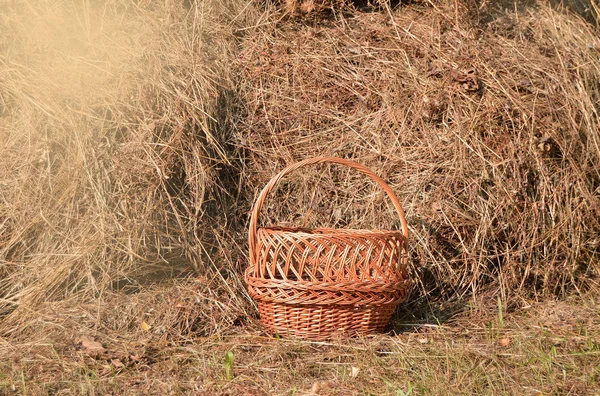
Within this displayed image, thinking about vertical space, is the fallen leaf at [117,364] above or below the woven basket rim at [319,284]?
below

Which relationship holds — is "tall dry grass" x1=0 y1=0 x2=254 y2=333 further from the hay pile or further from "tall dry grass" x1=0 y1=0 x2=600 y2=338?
the hay pile

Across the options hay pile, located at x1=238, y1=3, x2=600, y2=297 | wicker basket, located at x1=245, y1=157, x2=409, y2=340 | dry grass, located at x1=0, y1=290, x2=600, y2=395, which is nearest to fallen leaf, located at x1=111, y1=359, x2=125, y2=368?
dry grass, located at x1=0, y1=290, x2=600, y2=395

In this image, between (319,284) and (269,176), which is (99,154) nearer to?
(269,176)

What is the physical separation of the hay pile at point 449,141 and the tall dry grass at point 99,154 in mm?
337

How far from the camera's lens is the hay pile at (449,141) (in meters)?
3.34

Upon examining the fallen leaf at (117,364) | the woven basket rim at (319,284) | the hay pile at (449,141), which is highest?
the hay pile at (449,141)

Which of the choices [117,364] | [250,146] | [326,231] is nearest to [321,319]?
[326,231]

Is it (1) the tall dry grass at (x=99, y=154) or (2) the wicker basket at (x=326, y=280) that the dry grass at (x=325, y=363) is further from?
(1) the tall dry grass at (x=99, y=154)

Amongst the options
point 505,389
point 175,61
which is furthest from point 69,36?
point 505,389

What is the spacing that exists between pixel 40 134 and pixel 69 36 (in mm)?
583

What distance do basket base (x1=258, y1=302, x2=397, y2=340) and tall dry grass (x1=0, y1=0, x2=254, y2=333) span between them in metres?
0.49

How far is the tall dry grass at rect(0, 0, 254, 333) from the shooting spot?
300cm

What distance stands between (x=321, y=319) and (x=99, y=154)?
1140mm

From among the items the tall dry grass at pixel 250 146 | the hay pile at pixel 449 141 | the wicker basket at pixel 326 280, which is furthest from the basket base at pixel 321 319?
the hay pile at pixel 449 141
